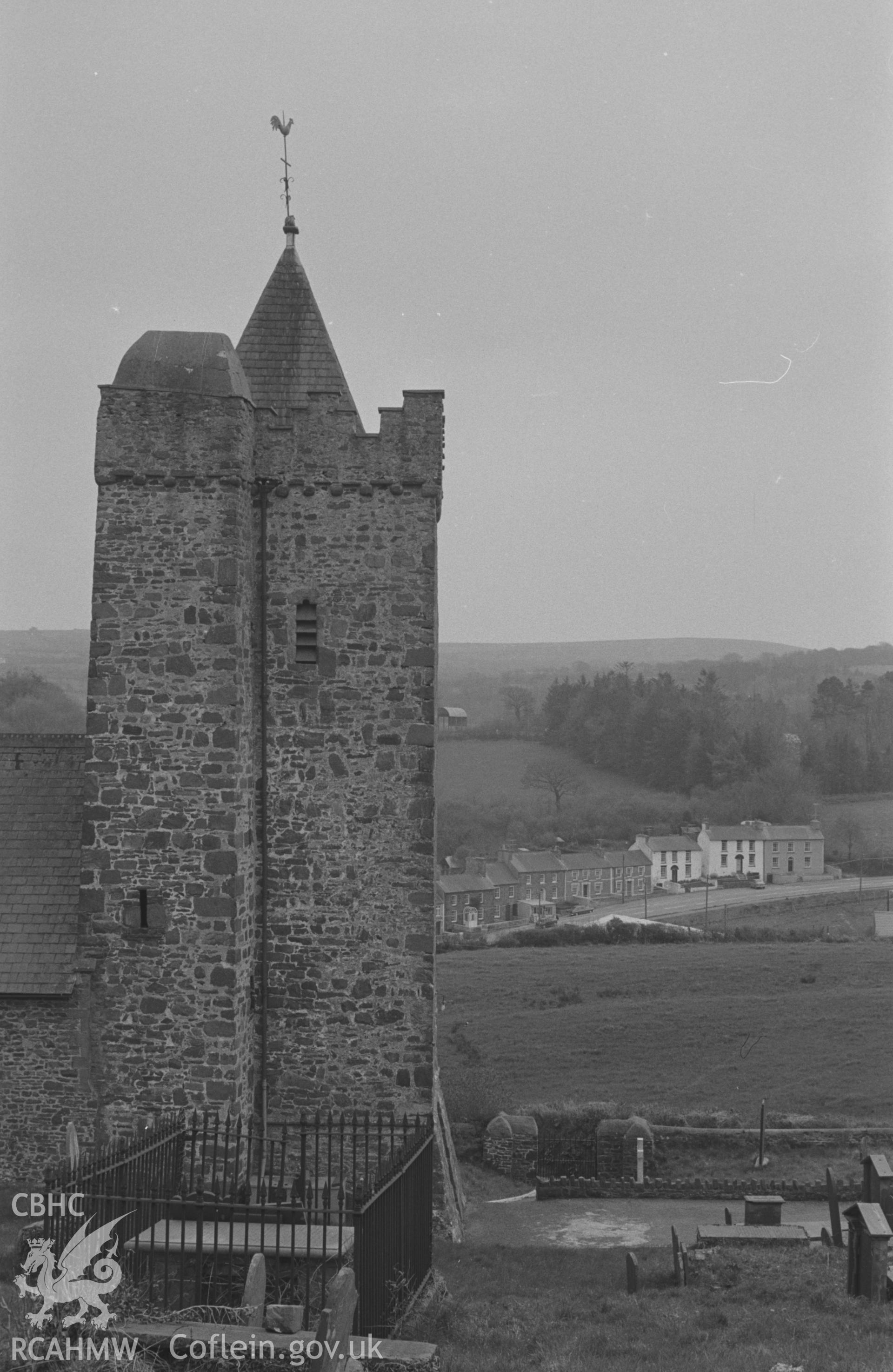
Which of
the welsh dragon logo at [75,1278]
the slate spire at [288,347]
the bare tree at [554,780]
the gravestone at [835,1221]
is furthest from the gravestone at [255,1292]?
the bare tree at [554,780]

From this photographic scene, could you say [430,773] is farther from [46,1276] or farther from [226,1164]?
[46,1276]

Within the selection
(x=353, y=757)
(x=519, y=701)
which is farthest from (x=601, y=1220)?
(x=519, y=701)

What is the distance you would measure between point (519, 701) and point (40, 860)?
93.4 m

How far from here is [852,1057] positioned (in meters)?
33.5

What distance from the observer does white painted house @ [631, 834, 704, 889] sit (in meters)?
84.2

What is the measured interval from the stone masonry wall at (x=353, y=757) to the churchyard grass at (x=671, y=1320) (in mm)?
3047

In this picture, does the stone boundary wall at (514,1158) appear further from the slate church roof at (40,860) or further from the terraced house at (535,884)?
the terraced house at (535,884)

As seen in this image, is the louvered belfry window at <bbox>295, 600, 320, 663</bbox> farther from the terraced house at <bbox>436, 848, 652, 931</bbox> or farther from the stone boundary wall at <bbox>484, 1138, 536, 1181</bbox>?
the terraced house at <bbox>436, 848, 652, 931</bbox>

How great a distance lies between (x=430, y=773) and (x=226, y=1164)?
5.94 m

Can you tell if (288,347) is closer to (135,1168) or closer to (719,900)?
(135,1168)

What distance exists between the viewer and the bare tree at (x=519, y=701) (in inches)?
4203

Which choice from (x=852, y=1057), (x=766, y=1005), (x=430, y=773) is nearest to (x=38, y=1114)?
(x=430, y=773)

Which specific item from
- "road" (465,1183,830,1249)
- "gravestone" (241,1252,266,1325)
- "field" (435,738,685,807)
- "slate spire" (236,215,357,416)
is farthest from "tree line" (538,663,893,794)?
"gravestone" (241,1252,266,1325)

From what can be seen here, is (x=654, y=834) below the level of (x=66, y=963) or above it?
below
